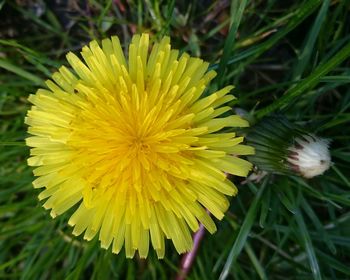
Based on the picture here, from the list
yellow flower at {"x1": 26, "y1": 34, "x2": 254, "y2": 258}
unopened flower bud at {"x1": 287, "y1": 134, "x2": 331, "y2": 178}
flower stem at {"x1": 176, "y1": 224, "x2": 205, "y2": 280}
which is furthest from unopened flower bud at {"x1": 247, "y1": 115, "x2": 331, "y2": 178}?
flower stem at {"x1": 176, "y1": 224, "x2": 205, "y2": 280}

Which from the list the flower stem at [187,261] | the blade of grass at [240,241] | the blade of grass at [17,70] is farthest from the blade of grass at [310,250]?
the blade of grass at [17,70]

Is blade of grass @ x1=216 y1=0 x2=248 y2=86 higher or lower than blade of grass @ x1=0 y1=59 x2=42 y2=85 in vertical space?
higher

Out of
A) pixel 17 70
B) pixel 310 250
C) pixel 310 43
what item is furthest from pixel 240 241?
pixel 17 70

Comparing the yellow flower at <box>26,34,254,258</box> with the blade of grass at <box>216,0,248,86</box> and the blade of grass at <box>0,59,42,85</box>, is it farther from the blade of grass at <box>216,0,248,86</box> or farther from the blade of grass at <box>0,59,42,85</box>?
the blade of grass at <box>0,59,42,85</box>

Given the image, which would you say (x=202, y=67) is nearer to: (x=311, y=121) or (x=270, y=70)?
(x=311, y=121)

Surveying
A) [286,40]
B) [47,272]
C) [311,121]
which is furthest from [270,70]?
[47,272]

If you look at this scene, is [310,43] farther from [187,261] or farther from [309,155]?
[187,261]

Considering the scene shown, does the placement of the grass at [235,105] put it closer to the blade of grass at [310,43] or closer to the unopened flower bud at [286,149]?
the blade of grass at [310,43]
